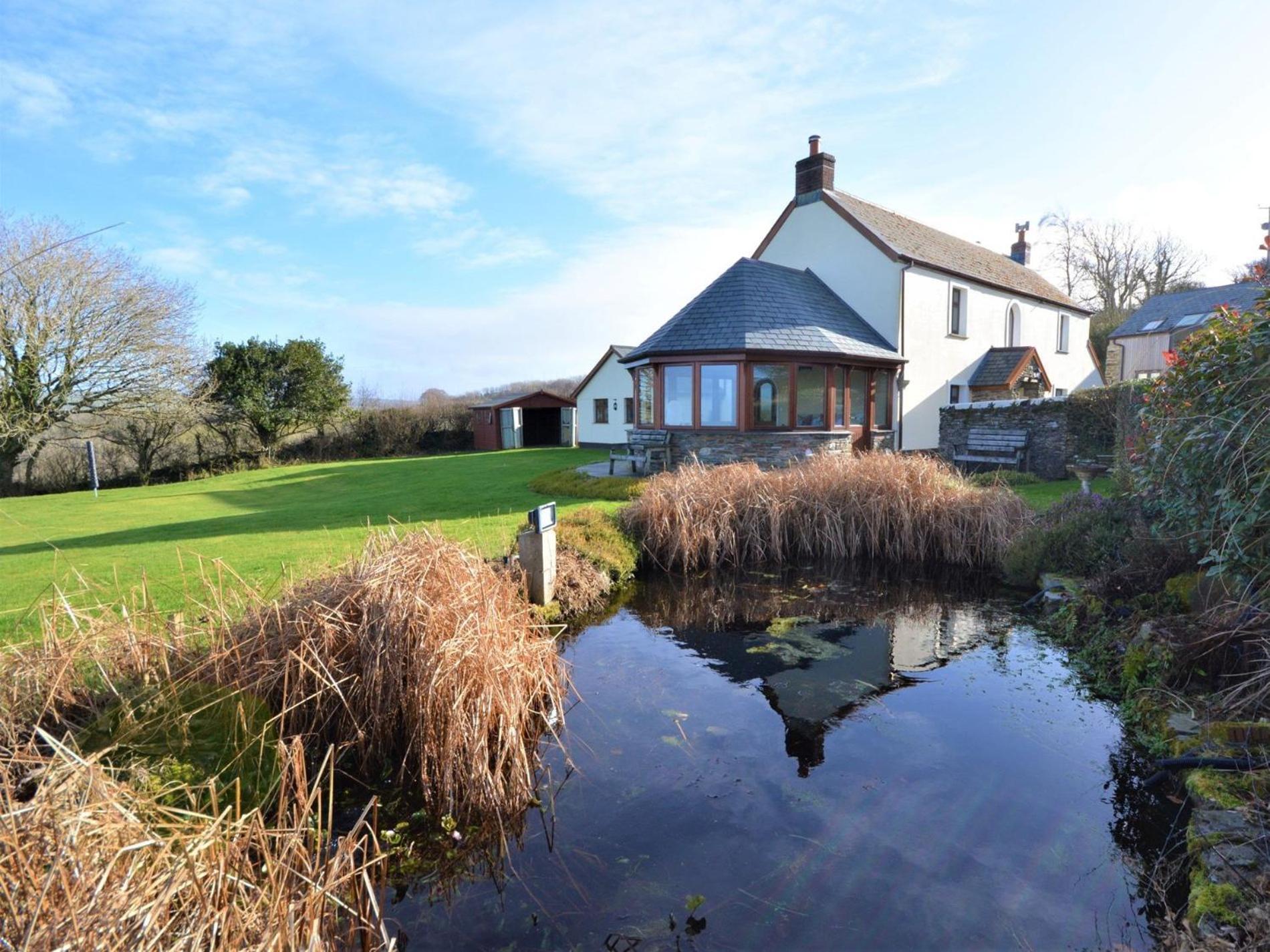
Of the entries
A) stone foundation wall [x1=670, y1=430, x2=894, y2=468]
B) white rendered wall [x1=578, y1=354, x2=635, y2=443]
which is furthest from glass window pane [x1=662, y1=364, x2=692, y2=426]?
white rendered wall [x1=578, y1=354, x2=635, y2=443]

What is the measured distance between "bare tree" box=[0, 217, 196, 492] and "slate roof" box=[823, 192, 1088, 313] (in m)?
19.7

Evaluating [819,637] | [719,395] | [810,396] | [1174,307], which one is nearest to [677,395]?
[719,395]

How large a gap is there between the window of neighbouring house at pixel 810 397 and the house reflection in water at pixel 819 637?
6931 mm

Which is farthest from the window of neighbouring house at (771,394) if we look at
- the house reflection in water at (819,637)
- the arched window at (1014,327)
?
the arched window at (1014,327)

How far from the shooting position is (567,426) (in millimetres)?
30625

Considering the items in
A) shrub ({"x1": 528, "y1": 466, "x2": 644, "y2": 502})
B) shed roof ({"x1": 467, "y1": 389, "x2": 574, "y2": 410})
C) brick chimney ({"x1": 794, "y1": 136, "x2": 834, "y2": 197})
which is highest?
brick chimney ({"x1": 794, "y1": 136, "x2": 834, "y2": 197})

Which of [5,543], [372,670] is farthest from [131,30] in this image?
[5,543]

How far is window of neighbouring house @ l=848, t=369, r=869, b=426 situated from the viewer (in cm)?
1594

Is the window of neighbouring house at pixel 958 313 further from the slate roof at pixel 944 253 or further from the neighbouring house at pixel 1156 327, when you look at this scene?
the neighbouring house at pixel 1156 327

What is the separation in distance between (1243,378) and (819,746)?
3178 mm

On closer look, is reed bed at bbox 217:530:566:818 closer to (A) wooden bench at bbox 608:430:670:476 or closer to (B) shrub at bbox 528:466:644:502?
(B) shrub at bbox 528:466:644:502

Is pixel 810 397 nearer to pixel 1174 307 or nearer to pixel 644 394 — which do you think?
pixel 644 394

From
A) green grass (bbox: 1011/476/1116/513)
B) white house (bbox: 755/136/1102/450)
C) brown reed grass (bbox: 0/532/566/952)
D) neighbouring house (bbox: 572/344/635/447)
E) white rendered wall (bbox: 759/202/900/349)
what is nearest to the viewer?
brown reed grass (bbox: 0/532/566/952)

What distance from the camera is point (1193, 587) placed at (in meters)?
4.97
